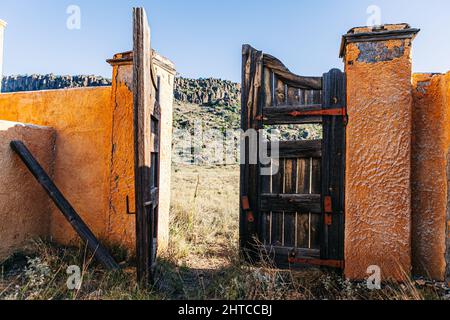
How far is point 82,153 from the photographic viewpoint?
425cm

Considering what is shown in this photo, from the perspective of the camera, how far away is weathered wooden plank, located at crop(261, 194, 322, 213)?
3.39 metres

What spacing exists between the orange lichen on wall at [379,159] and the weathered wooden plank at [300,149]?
34cm

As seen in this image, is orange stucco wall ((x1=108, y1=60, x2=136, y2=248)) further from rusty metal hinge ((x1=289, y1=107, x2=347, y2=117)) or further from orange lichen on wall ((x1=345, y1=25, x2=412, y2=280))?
orange lichen on wall ((x1=345, y1=25, x2=412, y2=280))

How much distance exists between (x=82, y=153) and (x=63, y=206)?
0.87 metres

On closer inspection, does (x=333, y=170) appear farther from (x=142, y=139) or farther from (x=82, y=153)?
(x=82, y=153)

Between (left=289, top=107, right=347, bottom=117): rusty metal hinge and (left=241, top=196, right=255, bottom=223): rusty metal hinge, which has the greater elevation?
(left=289, top=107, right=347, bottom=117): rusty metal hinge

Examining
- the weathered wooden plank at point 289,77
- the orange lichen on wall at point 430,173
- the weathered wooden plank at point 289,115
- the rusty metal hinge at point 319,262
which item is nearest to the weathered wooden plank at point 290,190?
the rusty metal hinge at point 319,262

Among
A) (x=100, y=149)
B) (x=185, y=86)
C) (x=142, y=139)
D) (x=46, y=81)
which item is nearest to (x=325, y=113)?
(x=142, y=139)

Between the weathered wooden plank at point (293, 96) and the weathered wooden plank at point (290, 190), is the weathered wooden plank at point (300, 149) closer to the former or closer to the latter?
the weathered wooden plank at point (290, 190)

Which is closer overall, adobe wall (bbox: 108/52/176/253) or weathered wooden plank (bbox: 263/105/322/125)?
weathered wooden plank (bbox: 263/105/322/125)

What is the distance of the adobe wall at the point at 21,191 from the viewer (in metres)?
3.65

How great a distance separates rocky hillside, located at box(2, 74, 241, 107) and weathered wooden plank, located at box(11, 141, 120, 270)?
3311 centimetres

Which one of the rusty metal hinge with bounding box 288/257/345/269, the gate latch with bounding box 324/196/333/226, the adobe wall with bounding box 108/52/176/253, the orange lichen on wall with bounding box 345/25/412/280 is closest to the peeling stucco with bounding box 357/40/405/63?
the orange lichen on wall with bounding box 345/25/412/280

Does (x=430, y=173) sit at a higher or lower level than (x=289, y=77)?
lower
